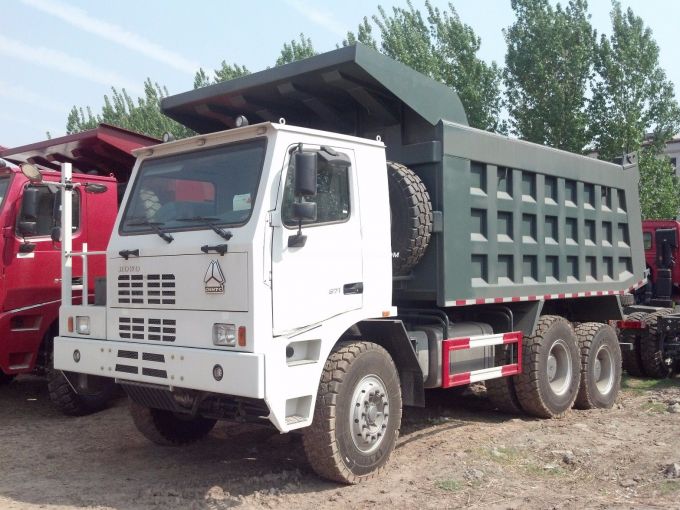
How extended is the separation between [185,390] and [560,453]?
3.24m

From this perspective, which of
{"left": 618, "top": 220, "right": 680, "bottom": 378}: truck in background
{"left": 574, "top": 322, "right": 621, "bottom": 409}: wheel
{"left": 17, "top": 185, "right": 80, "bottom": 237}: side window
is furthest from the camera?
{"left": 618, "top": 220, "right": 680, "bottom": 378}: truck in background

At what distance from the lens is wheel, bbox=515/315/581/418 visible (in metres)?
7.51

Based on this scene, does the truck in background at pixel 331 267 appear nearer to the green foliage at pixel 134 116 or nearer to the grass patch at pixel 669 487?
the grass patch at pixel 669 487

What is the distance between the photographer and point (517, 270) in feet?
23.8

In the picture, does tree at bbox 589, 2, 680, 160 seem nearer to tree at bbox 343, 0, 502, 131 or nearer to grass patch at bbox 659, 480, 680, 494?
tree at bbox 343, 0, 502, 131

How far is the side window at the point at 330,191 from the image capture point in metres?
5.28

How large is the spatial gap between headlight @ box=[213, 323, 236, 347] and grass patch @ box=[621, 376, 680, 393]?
6944 millimetres

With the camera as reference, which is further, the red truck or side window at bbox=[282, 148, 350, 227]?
the red truck

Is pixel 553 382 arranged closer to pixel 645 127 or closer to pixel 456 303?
pixel 456 303

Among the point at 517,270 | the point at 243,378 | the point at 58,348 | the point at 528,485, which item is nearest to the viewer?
the point at 243,378

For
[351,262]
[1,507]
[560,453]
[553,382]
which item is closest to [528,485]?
[560,453]

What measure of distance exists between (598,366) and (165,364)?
223 inches

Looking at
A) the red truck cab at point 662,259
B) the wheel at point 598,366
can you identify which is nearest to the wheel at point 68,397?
the wheel at point 598,366

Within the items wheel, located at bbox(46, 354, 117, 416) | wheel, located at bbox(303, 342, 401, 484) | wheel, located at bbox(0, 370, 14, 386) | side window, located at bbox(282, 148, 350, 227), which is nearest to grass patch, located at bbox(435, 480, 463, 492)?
wheel, located at bbox(303, 342, 401, 484)
